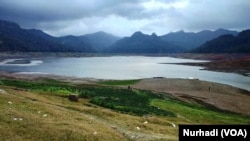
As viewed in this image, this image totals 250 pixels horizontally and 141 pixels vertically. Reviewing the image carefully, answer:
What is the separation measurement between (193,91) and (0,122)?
291 feet

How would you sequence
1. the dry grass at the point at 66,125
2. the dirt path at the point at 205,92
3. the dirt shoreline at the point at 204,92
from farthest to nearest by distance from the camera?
the dirt path at the point at 205,92 → the dirt shoreline at the point at 204,92 → the dry grass at the point at 66,125

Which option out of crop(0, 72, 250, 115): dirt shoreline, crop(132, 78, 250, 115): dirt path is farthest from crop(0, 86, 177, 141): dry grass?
crop(132, 78, 250, 115): dirt path

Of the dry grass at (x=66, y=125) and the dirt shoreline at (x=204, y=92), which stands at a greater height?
the dry grass at (x=66, y=125)

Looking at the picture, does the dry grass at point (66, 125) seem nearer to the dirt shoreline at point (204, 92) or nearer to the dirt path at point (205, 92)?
the dirt shoreline at point (204, 92)

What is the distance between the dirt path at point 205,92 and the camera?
9181cm

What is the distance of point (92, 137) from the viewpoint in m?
31.8

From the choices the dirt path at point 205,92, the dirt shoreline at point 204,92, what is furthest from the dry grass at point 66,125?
the dirt path at point 205,92

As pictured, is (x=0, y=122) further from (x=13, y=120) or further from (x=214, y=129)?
(x=214, y=129)

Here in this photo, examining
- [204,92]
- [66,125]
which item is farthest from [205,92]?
[66,125]

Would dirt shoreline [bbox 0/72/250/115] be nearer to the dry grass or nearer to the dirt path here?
the dirt path

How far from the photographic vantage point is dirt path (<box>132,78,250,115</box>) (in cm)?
9181

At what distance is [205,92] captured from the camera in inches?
4437

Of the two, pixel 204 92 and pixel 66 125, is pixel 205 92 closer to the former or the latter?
pixel 204 92

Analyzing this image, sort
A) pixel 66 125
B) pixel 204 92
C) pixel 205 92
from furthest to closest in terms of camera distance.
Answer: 1. pixel 205 92
2. pixel 204 92
3. pixel 66 125
